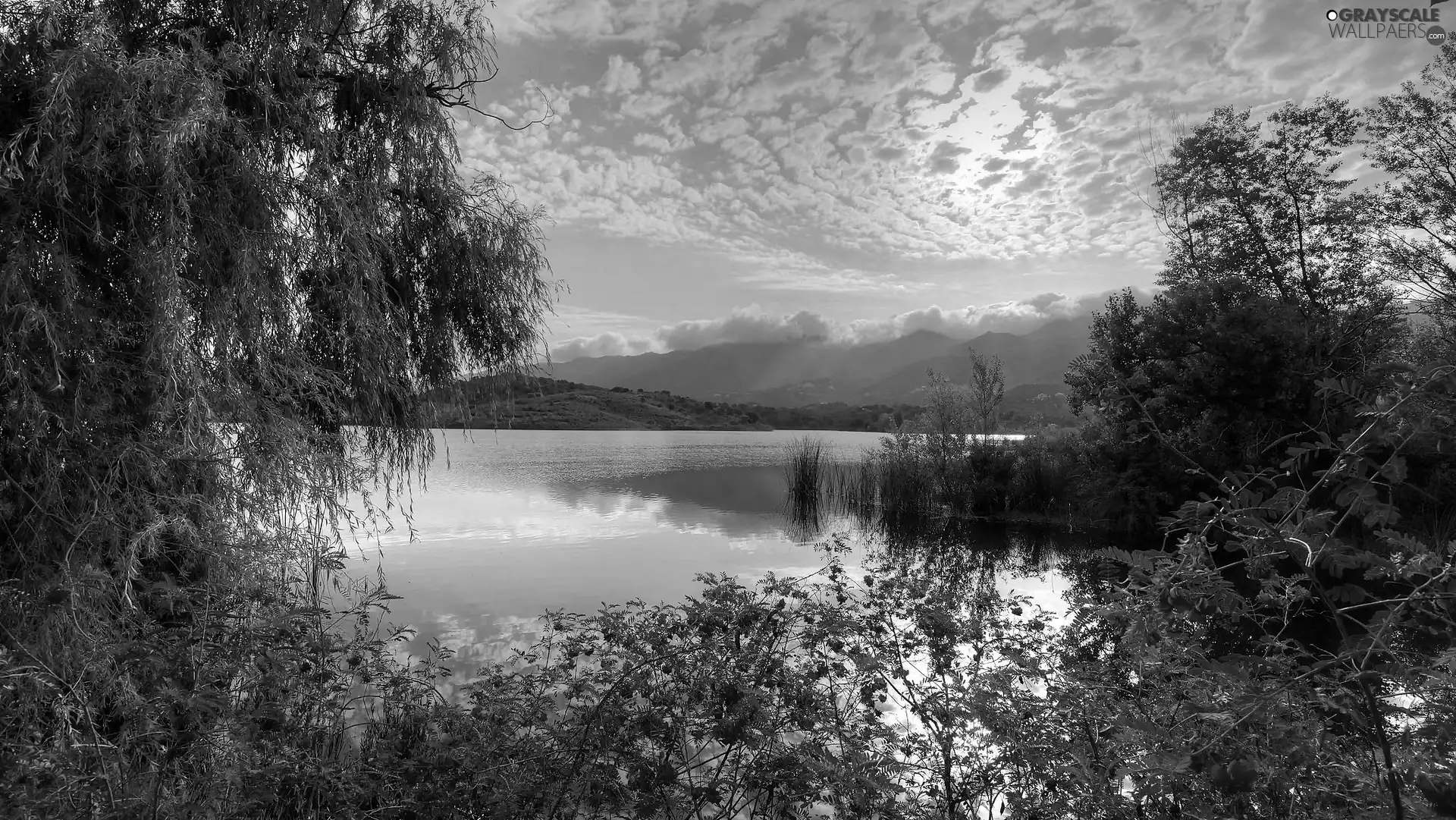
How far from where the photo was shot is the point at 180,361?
4.02 meters

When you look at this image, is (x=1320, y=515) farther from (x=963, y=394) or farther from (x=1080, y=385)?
(x=963, y=394)

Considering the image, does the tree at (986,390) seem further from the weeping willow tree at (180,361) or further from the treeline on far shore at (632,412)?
the weeping willow tree at (180,361)

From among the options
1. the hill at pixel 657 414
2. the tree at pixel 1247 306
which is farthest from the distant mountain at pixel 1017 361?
the tree at pixel 1247 306

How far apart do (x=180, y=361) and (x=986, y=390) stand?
53.1 feet

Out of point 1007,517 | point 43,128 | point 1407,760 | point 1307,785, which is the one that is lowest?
point 1007,517

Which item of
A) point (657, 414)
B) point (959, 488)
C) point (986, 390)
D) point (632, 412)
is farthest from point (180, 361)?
point (657, 414)

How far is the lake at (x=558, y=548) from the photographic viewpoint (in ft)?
21.9

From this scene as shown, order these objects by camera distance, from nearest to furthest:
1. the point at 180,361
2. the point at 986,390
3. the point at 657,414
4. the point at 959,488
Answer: the point at 180,361 → the point at 959,488 → the point at 986,390 → the point at 657,414

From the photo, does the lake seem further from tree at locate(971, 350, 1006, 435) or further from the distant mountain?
the distant mountain

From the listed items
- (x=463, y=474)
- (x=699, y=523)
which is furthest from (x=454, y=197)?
(x=463, y=474)

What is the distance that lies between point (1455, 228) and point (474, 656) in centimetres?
1986

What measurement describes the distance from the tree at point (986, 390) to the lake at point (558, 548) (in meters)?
4.71

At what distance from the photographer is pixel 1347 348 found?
1316 centimetres

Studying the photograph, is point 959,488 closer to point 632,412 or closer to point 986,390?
point 986,390
